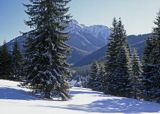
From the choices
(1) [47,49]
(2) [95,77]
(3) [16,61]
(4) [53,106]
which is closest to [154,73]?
(1) [47,49]

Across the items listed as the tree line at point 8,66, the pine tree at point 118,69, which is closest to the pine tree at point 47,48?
the pine tree at point 118,69

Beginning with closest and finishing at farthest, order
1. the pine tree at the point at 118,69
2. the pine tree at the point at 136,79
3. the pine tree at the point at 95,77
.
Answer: the pine tree at the point at 118,69 → the pine tree at the point at 136,79 → the pine tree at the point at 95,77

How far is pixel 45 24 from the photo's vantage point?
27.5 meters

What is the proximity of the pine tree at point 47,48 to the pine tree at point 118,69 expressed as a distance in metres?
23.0

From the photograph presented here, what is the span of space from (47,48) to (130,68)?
2544cm

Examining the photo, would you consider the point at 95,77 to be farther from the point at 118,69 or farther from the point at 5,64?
the point at 118,69

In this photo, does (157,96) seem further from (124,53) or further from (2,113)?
(2,113)

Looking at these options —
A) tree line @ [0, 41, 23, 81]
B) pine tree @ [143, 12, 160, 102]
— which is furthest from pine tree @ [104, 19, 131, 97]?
tree line @ [0, 41, 23, 81]

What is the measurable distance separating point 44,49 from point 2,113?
561 inches

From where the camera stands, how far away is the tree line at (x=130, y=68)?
40.8m

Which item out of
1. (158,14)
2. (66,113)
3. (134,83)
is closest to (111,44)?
(134,83)

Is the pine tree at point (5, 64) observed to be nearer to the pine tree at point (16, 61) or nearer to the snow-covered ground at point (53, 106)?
the pine tree at point (16, 61)

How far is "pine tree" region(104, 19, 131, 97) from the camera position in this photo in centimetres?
4969

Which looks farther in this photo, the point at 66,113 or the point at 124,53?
the point at 124,53
